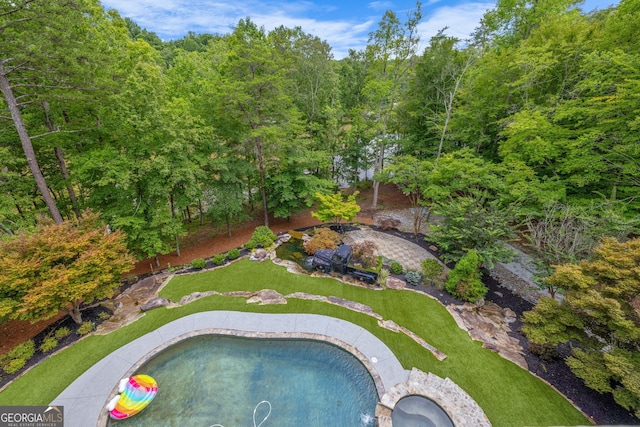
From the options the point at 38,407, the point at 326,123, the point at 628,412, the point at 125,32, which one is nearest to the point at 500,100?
the point at 326,123

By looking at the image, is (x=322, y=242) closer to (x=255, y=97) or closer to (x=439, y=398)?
(x=439, y=398)

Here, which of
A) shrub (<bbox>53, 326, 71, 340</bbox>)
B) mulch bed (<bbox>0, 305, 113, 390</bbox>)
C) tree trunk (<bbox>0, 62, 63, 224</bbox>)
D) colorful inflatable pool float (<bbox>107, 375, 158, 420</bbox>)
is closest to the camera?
colorful inflatable pool float (<bbox>107, 375, 158, 420</bbox>)

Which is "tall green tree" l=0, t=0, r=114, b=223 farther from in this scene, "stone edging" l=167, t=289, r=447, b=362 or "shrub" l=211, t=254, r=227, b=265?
"stone edging" l=167, t=289, r=447, b=362

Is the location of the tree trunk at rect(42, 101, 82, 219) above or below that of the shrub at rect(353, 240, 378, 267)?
above

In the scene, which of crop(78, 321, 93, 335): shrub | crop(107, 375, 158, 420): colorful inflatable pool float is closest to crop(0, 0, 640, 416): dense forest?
crop(78, 321, 93, 335): shrub

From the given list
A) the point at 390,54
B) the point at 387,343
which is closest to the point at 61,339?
the point at 387,343

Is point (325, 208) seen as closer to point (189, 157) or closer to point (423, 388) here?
point (189, 157)
